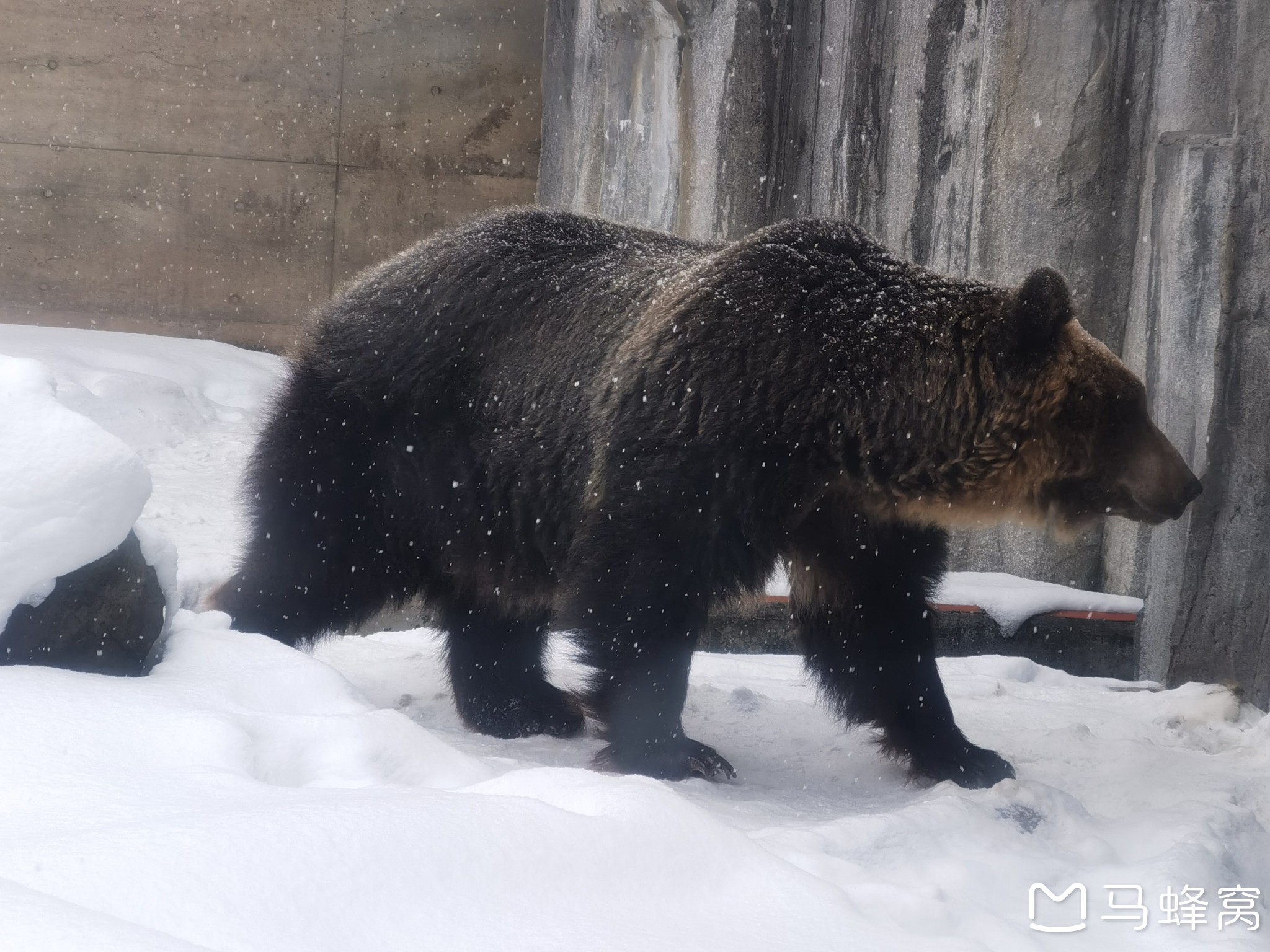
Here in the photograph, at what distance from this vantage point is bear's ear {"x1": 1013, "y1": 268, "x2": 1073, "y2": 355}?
10.4 feet

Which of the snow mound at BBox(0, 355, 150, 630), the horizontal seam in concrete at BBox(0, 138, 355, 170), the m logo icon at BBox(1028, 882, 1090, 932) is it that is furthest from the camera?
the horizontal seam in concrete at BBox(0, 138, 355, 170)

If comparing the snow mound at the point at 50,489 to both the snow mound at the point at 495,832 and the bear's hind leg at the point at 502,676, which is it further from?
the bear's hind leg at the point at 502,676

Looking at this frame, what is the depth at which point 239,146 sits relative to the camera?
1028cm

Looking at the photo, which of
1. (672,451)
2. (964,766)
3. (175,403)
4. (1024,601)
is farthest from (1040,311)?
(175,403)

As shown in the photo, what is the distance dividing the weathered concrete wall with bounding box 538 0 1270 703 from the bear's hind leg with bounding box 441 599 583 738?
2.11m

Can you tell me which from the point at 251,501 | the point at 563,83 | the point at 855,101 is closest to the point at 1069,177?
the point at 855,101

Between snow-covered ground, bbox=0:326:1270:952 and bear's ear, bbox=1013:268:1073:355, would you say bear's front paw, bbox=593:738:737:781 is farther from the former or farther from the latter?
bear's ear, bbox=1013:268:1073:355

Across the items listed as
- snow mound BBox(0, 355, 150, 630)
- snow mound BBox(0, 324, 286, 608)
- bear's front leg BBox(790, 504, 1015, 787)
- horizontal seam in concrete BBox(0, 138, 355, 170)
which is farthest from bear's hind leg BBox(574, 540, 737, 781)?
horizontal seam in concrete BBox(0, 138, 355, 170)

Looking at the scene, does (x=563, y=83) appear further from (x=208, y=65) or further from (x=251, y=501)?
(x=251, y=501)

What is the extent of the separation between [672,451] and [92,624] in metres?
1.40

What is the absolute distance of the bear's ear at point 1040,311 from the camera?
3.17 metres

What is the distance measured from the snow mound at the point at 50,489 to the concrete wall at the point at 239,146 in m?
7.69

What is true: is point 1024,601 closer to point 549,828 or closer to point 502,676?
point 502,676

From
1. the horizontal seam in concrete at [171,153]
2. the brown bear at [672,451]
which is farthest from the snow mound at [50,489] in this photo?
the horizontal seam in concrete at [171,153]
